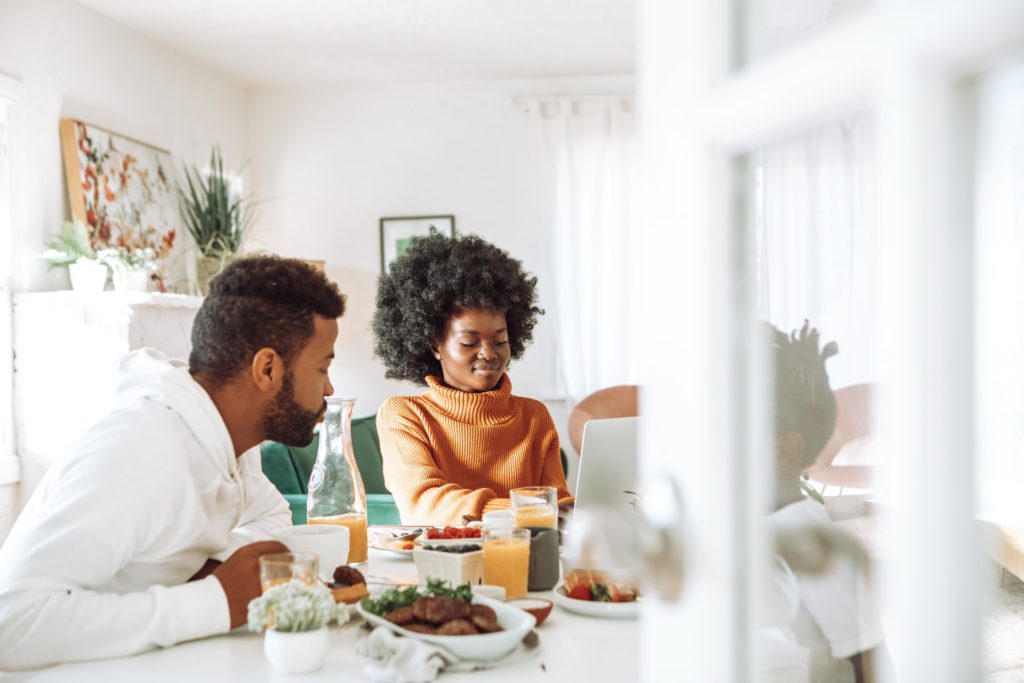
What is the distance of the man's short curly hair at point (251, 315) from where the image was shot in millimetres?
1493

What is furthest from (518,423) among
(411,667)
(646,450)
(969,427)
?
(969,427)

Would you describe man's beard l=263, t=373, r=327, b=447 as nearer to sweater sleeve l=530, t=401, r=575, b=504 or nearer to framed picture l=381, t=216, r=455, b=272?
sweater sleeve l=530, t=401, r=575, b=504

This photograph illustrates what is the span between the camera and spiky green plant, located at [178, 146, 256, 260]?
486 centimetres

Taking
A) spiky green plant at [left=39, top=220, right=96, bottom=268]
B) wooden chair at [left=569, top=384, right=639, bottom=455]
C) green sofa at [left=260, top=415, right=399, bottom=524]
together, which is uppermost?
spiky green plant at [left=39, top=220, right=96, bottom=268]

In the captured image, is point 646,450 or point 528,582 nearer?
point 646,450

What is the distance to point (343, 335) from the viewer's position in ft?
18.7

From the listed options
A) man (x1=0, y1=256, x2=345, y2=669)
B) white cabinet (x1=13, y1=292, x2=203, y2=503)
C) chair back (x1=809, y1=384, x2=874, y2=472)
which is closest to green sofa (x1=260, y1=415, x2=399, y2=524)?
white cabinet (x1=13, y1=292, x2=203, y2=503)

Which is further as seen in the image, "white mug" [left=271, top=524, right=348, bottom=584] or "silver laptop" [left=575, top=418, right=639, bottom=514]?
"silver laptop" [left=575, top=418, right=639, bottom=514]

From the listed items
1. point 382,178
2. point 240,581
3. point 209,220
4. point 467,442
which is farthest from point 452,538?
point 382,178

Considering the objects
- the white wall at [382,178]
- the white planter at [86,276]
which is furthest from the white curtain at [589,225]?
the white planter at [86,276]

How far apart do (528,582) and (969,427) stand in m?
1.12

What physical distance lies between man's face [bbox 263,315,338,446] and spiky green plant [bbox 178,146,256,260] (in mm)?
3455

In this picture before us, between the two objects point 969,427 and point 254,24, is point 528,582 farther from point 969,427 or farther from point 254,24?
point 254,24

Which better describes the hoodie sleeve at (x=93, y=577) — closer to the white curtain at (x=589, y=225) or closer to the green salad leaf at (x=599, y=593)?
the green salad leaf at (x=599, y=593)
